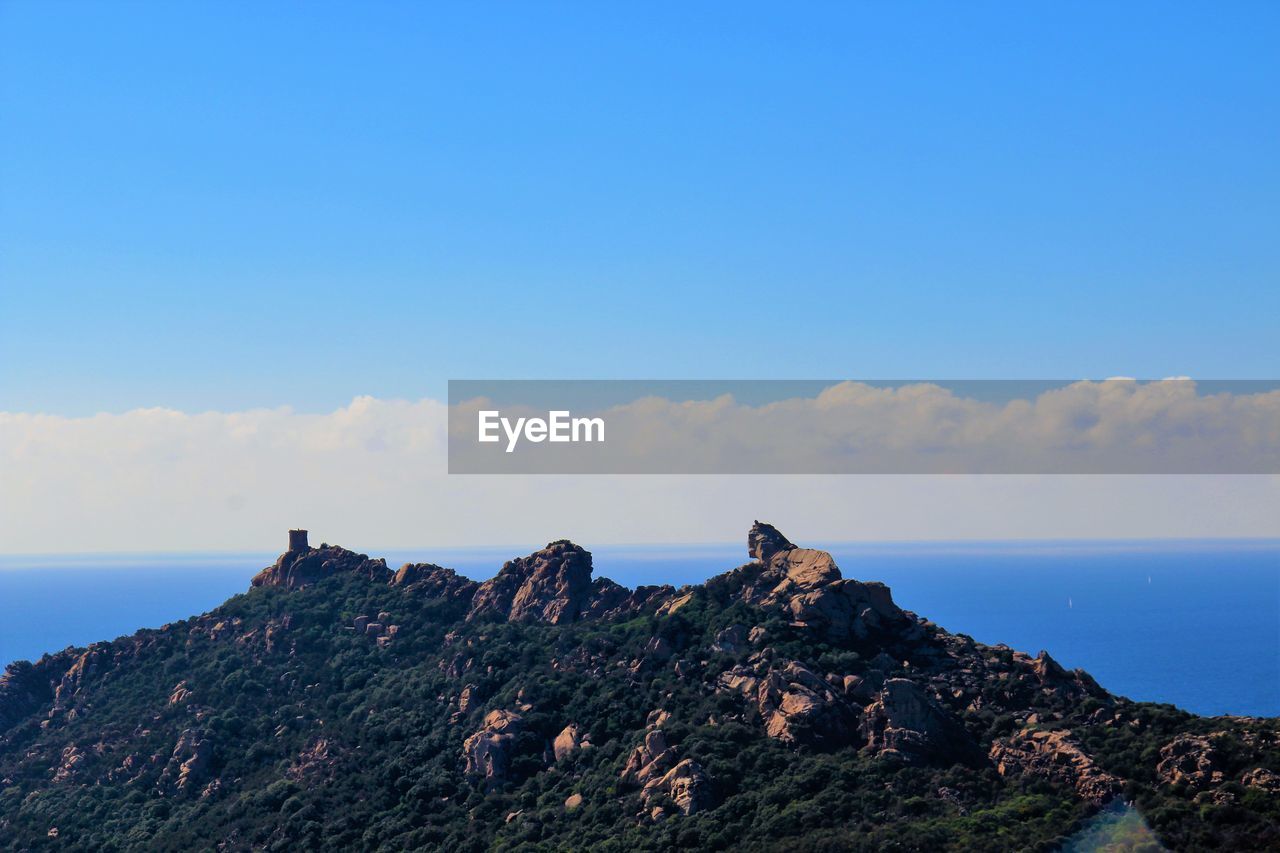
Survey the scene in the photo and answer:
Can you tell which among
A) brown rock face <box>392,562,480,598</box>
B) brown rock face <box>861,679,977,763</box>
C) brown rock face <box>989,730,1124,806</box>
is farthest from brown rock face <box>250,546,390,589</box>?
brown rock face <box>989,730,1124,806</box>

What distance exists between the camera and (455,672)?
289 ft

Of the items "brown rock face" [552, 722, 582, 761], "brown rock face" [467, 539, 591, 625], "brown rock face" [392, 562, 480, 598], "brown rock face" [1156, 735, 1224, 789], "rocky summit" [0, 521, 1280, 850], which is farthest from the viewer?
"brown rock face" [392, 562, 480, 598]

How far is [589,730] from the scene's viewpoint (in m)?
75.9

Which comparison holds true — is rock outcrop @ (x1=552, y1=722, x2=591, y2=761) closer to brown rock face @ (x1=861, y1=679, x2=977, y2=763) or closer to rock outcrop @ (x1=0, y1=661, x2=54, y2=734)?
brown rock face @ (x1=861, y1=679, x2=977, y2=763)

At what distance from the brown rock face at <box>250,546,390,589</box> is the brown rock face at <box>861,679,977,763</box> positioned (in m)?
55.0

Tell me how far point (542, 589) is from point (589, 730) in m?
23.6

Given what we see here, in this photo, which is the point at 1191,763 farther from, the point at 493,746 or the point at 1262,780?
the point at 493,746

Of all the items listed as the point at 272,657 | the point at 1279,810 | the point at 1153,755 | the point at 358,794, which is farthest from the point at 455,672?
the point at 1279,810

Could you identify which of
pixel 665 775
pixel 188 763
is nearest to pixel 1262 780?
pixel 665 775

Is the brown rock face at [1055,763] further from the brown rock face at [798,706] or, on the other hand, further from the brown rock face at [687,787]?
the brown rock face at [687,787]

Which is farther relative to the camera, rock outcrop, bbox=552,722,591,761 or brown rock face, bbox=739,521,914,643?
brown rock face, bbox=739,521,914,643

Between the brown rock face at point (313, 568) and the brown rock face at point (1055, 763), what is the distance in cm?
6147

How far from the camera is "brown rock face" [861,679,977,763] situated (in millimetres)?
64812

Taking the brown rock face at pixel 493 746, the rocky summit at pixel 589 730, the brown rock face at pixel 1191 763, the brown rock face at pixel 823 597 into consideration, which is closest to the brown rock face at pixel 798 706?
the rocky summit at pixel 589 730
